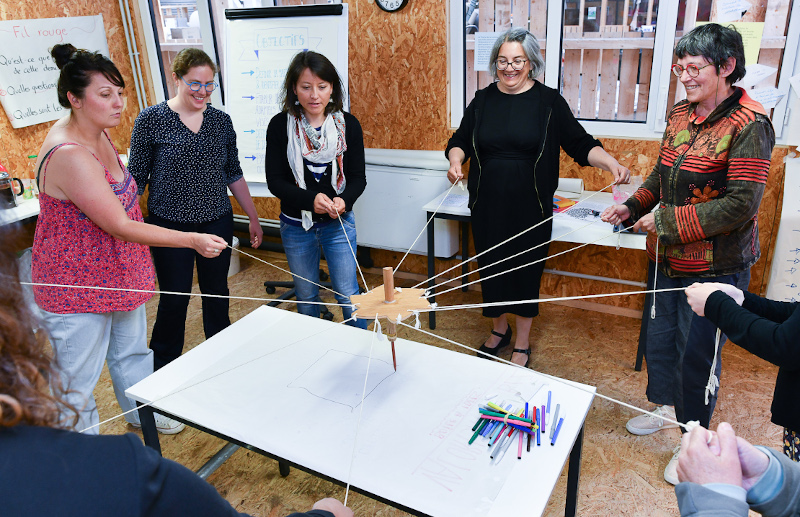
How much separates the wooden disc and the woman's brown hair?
2.94 ft

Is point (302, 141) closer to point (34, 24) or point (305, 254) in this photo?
point (305, 254)

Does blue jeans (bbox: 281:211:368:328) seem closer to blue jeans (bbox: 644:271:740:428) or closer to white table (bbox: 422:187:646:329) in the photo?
white table (bbox: 422:187:646:329)

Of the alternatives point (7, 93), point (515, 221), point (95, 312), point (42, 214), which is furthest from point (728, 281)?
point (7, 93)

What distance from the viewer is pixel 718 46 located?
178 centimetres

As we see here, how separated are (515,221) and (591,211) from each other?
0.64 m

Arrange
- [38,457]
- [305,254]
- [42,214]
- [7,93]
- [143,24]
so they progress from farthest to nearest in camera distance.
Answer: [143,24]
[7,93]
[305,254]
[42,214]
[38,457]

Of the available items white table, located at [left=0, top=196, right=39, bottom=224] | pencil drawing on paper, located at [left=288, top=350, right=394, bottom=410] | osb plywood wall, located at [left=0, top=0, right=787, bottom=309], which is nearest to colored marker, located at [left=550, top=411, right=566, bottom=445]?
pencil drawing on paper, located at [left=288, top=350, right=394, bottom=410]

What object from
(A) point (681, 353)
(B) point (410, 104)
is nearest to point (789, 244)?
(A) point (681, 353)

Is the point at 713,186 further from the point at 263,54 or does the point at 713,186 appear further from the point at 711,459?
the point at 263,54

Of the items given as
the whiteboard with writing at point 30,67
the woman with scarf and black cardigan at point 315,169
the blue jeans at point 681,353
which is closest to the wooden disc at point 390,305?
the woman with scarf and black cardigan at point 315,169

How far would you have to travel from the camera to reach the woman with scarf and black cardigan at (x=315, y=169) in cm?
238

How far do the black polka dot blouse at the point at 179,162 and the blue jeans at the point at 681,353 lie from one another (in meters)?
1.94

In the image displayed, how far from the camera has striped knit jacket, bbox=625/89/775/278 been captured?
1773 mm

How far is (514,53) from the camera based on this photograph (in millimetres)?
2381
